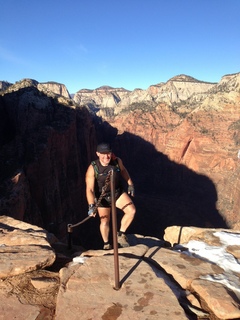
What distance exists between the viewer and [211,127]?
4541 cm

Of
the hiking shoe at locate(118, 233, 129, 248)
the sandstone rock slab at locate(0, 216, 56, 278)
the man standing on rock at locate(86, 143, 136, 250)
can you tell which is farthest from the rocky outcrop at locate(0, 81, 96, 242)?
the man standing on rock at locate(86, 143, 136, 250)

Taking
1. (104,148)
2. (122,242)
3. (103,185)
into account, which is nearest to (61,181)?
(122,242)

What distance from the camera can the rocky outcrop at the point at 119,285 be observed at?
10.1ft

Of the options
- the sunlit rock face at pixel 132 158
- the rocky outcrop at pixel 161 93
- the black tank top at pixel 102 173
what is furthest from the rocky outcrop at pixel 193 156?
the rocky outcrop at pixel 161 93

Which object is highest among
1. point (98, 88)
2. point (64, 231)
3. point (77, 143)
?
point (98, 88)

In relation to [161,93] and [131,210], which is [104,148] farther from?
[161,93]

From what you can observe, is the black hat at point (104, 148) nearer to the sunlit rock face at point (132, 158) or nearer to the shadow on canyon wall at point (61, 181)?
the shadow on canyon wall at point (61, 181)

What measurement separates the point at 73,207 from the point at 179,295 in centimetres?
2739

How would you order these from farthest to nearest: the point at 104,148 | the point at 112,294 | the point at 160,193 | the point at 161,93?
the point at 161,93 → the point at 160,193 → the point at 104,148 → the point at 112,294

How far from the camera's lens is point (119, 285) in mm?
3424

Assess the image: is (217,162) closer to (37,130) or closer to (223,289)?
(37,130)

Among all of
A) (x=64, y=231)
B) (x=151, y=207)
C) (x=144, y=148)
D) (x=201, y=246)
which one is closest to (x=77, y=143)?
(x=64, y=231)

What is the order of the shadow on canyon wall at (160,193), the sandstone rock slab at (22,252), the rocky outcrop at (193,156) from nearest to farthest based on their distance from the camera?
the sandstone rock slab at (22,252), the shadow on canyon wall at (160,193), the rocky outcrop at (193,156)

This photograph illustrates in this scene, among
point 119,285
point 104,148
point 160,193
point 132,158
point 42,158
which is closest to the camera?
point 119,285
